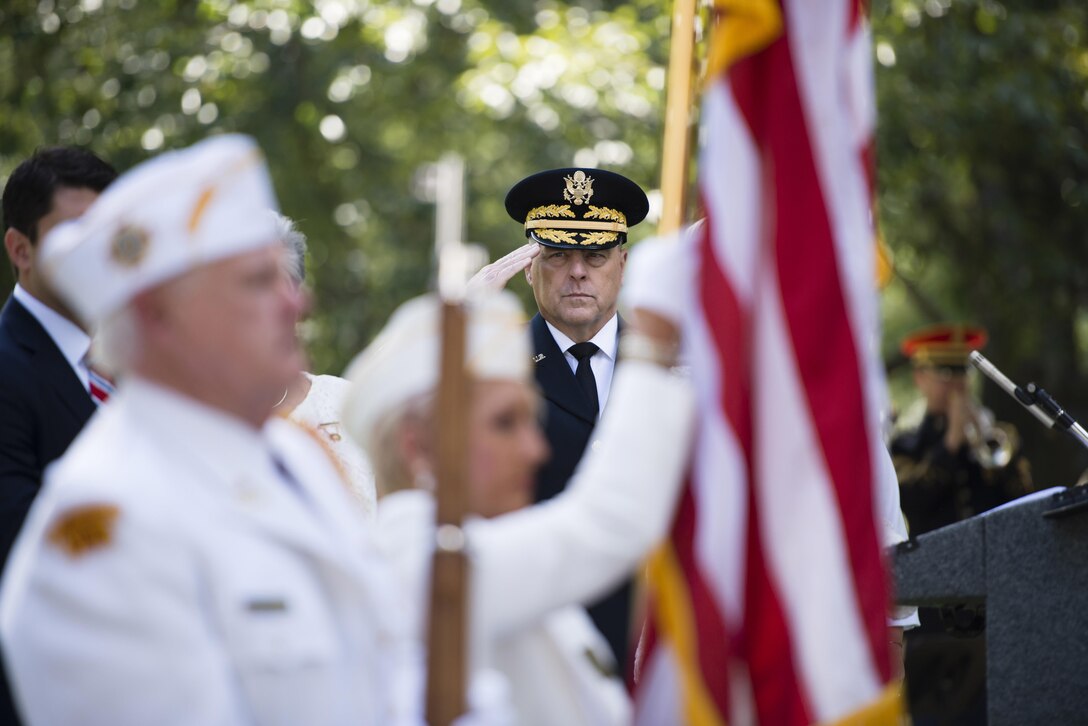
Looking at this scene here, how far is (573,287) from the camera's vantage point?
17.1 ft

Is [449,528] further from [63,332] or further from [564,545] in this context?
[63,332]

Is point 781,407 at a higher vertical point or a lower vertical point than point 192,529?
lower

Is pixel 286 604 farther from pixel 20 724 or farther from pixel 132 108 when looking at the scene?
pixel 132 108

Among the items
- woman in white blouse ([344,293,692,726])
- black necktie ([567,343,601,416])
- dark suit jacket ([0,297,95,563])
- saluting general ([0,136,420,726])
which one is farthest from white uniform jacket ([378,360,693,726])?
black necktie ([567,343,601,416])

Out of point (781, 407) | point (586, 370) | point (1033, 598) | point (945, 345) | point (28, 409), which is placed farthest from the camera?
point (945, 345)

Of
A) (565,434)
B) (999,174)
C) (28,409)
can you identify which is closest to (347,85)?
(999,174)

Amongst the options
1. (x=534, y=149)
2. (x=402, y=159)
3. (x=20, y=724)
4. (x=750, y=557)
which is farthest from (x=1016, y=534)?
(x=402, y=159)

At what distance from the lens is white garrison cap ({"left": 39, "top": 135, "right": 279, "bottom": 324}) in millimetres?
2326

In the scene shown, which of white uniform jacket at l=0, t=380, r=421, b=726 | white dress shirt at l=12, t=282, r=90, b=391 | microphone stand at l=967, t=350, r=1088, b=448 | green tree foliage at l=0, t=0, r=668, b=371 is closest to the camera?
white uniform jacket at l=0, t=380, r=421, b=726

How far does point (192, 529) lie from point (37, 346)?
162 cm

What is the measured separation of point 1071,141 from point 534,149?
151 inches

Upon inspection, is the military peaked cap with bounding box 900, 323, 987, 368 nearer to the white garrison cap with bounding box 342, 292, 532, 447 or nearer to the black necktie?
the black necktie

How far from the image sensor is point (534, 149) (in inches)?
475

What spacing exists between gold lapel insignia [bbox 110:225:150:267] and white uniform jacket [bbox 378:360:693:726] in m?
0.58
